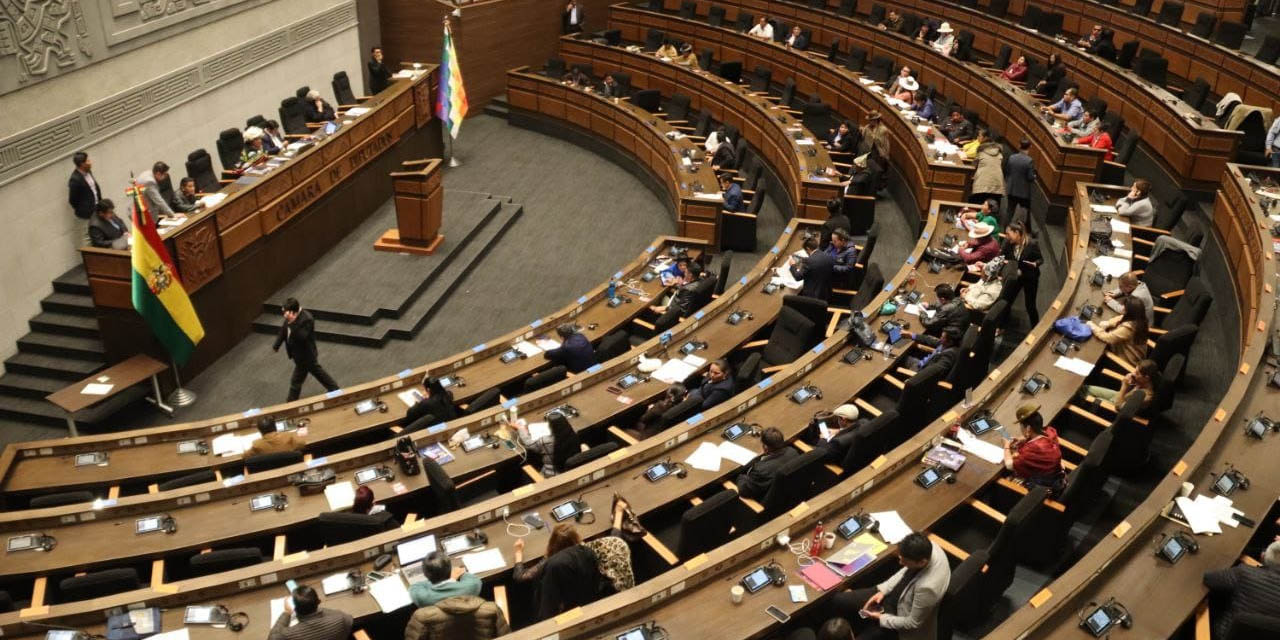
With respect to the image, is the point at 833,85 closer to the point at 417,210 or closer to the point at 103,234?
the point at 417,210

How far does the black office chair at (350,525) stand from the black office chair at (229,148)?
7398 mm

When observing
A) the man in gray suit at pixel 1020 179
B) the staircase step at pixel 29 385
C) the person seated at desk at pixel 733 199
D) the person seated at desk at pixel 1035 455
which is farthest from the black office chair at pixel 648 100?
the person seated at desk at pixel 1035 455

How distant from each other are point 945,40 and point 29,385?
13874 millimetres

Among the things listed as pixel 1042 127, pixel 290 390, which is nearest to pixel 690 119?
pixel 1042 127

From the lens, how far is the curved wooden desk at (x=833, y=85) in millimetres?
11633

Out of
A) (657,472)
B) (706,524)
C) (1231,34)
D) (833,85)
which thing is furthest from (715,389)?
(1231,34)

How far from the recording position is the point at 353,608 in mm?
5410

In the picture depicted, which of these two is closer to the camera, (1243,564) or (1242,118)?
(1243,564)

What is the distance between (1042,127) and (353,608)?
10272 millimetres

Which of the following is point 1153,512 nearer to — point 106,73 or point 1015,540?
point 1015,540

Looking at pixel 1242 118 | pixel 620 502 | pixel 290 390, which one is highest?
pixel 1242 118

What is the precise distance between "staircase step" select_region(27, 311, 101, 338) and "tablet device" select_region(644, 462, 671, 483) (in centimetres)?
636

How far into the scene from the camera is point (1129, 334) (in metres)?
7.61

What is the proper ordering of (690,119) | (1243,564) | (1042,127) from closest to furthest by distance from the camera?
(1243,564), (1042,127), (690,119)
